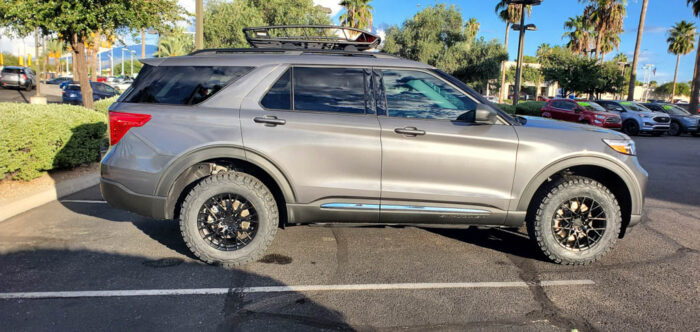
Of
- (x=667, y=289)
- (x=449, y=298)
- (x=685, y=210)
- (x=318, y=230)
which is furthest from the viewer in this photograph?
(x=685, y=210)

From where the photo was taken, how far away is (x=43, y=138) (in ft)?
21.2

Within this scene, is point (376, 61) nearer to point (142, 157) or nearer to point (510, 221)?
point (510, 221)

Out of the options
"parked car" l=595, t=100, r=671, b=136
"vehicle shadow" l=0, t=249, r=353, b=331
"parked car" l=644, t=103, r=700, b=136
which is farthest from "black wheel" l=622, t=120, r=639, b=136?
"vehicle shadow" l=0, t=249, r=353, b=331

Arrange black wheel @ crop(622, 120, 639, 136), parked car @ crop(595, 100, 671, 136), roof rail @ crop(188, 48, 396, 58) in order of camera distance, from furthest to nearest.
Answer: black wheel @ crop(622, 120, 639, 136) < parked car @ crop(595, 100, 671, 136) < roof rail @ crop(188, 48, 396, 58)

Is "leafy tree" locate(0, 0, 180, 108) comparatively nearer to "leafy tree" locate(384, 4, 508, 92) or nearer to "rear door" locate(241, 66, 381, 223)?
"rear door" locate(241, 66, 381, 223)

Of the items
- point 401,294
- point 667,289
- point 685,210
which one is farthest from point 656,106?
point 401,294

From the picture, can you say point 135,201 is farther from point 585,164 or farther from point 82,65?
point 82,65

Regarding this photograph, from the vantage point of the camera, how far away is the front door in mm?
3818

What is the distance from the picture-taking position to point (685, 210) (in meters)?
6.49

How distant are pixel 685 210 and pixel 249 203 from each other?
622 centimetres

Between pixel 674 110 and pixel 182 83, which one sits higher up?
pixel 674 110

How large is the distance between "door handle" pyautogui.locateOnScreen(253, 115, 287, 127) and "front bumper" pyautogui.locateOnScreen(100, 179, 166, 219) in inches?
41.8

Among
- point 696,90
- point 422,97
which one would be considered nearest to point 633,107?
point 696,90

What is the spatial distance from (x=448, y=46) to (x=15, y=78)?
101 ft
